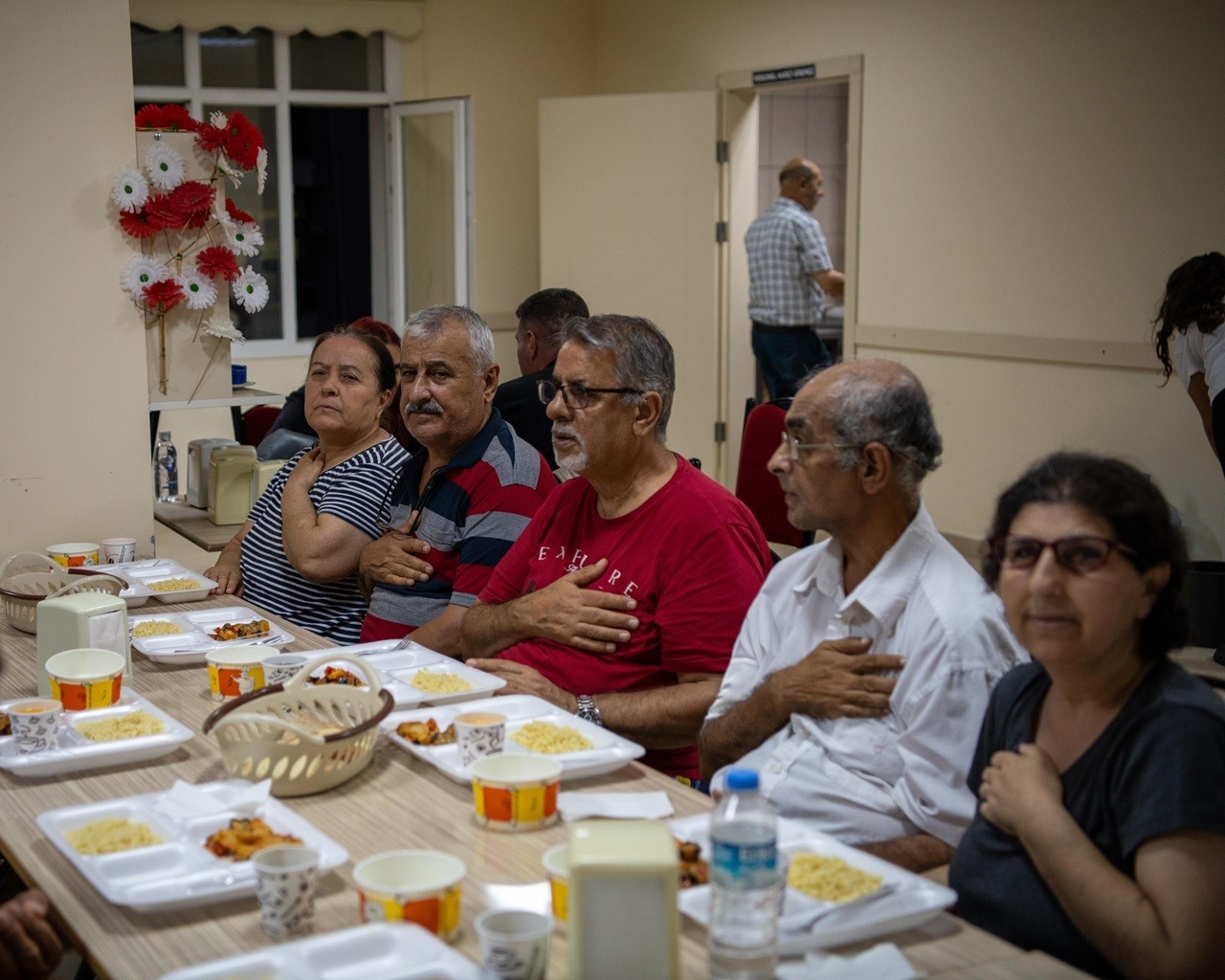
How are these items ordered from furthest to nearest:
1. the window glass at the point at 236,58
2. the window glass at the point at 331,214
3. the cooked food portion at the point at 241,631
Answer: the window glass at the point at 331,214
the window glass at the point at 236,58
the cooked food portion at the point at 241,631

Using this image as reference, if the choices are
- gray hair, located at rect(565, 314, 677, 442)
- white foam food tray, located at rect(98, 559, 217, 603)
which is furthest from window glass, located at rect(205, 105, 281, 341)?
gray hair, located at rect(565, 314, 677, 442)

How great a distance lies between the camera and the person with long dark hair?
465 centimetres

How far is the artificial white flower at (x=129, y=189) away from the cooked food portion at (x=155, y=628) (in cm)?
121

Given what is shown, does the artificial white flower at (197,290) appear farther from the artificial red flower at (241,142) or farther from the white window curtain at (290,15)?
the white window curtain at (290,15)

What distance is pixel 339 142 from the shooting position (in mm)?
8453

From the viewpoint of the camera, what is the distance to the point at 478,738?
1.96 meters

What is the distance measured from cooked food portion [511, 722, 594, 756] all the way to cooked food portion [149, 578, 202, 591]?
4.39 ft

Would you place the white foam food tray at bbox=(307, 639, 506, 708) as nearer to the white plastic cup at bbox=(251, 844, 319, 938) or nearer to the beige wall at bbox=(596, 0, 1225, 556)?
the white plastic cup at bbox=(251, 844, 319, 938)

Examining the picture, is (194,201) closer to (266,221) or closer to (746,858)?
(746,858)

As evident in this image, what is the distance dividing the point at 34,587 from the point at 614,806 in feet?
5.58

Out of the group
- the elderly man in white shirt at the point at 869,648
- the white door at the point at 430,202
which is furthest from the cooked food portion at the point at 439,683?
the white door at the point at 430,202

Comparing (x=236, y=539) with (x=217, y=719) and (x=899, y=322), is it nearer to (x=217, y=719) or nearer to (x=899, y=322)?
(x=217, y=719)

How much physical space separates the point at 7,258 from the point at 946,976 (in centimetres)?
286

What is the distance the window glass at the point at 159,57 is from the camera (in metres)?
7.52
